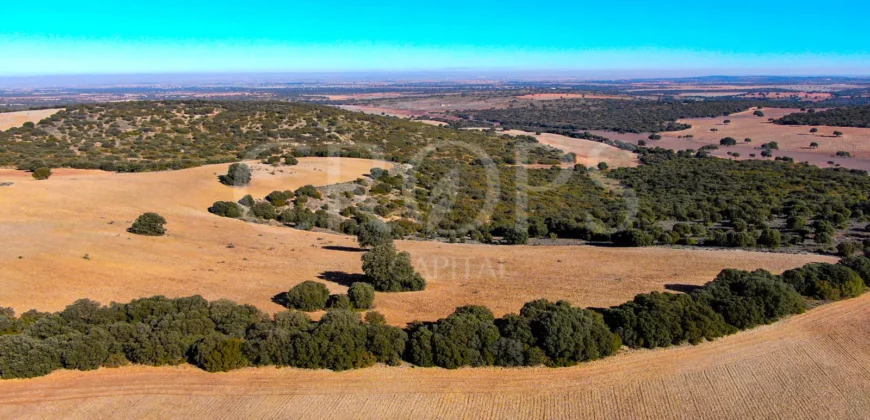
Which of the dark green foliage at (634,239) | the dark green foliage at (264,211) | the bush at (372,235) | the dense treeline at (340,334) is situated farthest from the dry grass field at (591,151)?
the dense treeline at (340,334)

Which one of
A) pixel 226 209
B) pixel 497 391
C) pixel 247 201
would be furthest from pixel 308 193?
pixel 497 391

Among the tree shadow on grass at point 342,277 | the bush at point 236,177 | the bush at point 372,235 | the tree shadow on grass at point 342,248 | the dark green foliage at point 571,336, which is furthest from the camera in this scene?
the bush at point 236,177

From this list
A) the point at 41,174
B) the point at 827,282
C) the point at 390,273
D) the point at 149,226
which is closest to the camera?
the point at 827,282

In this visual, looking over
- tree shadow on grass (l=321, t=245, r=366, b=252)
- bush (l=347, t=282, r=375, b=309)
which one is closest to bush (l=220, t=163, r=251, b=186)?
tree shadow on grass (l=321, t=245, r=366, b=252)

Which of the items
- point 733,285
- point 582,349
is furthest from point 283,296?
point 733,285

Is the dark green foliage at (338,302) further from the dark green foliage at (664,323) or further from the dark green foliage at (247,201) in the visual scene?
the dark green foliage at (247,201)

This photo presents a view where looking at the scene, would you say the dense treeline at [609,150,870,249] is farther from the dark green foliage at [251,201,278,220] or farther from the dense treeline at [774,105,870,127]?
the dense treeline at [774,105,870,127]

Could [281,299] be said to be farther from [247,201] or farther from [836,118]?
[836,118]
